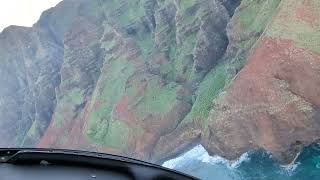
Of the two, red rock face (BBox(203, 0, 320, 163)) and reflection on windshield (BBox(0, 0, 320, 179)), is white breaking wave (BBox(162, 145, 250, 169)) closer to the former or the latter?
reflection on windshield (BBox(0, 0, 320, 179))

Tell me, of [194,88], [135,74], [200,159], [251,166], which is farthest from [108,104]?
[251,166]

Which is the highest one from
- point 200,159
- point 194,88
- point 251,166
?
point 194,88

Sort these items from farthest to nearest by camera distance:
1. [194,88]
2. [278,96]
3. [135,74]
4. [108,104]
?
[108,104], [135,74], [194,88], [278,96]

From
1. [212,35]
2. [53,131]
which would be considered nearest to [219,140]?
[212,35]

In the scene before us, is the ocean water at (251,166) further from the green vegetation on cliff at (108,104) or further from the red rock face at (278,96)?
the green vegetation on cliff at (108,104)

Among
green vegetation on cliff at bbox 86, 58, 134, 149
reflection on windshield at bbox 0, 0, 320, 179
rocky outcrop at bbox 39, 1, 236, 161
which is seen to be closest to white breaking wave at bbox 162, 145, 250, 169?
reflection on windshield at bbox 0, 0, 320, 179

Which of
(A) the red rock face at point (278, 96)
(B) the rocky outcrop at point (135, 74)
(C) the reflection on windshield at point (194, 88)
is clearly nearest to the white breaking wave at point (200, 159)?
(C) the reflection on windshield at point (194, 88)

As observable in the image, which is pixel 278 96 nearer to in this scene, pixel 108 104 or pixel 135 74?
pixel 135 74
